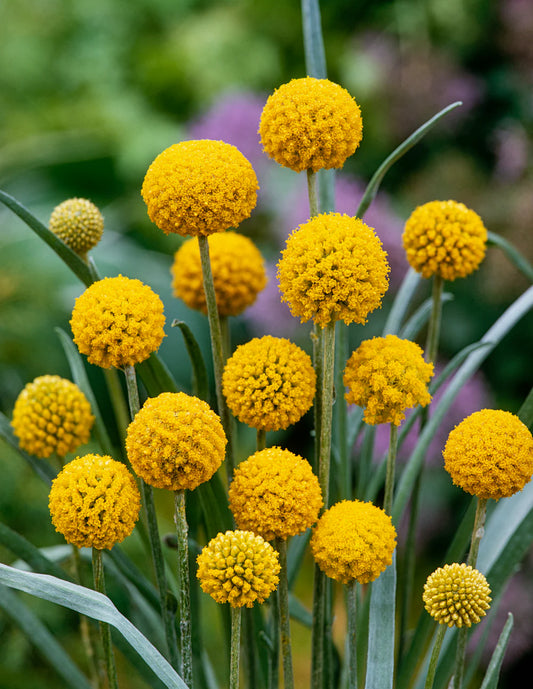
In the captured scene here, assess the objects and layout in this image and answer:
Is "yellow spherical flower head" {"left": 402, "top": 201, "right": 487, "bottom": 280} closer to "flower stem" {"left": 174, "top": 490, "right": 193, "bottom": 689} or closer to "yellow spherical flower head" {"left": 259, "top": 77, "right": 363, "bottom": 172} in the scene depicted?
"yellow spherical flower head" {"left": 259, "top": 77, "right": 363, "bottom": 172}

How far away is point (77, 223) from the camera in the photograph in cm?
39

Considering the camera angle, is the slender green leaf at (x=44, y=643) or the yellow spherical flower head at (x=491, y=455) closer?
the yellow spherical flower head at (x=491, y=455)

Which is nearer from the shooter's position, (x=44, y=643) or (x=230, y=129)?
(x=44, y=643)

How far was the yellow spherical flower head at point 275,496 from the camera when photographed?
0.30m

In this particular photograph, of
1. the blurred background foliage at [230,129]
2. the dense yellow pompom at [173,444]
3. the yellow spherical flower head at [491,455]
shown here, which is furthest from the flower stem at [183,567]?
the blurred background foliage at [230,129]

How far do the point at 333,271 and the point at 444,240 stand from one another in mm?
121

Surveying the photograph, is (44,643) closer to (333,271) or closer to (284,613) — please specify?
(284,613)

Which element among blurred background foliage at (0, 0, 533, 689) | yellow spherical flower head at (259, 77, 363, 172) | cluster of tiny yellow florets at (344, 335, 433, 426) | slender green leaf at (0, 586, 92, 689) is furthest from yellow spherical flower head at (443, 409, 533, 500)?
blurred background foliage at (0, 0, 533, 689)

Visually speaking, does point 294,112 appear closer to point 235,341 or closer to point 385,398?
point 385,398

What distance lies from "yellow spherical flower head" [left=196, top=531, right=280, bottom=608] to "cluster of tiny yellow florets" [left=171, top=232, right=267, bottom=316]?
0.16 metres

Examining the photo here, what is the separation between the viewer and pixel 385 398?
32 cm

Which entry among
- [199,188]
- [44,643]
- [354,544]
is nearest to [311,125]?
[199,188]

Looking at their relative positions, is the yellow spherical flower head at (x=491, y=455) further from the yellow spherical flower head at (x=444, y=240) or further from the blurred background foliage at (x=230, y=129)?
the blurred background foliage at (x=230, y=129)

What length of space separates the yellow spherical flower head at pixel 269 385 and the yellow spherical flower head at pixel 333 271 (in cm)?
3
